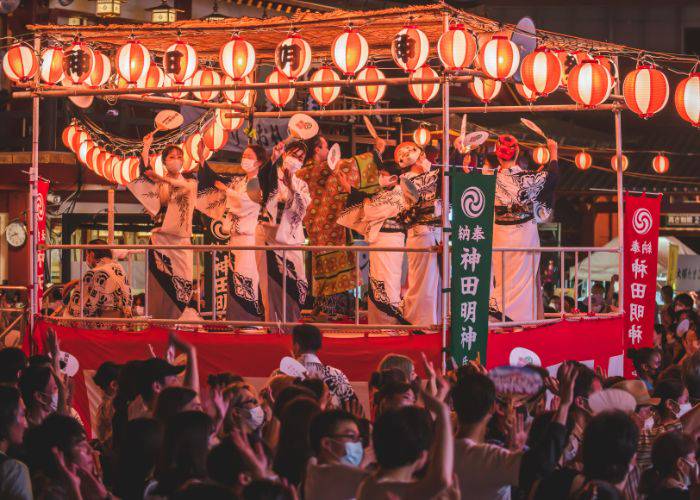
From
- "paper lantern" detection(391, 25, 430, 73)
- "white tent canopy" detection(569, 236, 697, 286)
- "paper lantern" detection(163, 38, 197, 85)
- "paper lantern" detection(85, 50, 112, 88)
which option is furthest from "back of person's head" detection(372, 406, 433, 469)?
"white tent canopy" detection(569, 236, 697, 286)

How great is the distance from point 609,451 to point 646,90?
26.8 ft

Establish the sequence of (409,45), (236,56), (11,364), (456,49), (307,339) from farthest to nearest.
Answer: (236,56), (409,45), (456,49), (307,339), (11,364)

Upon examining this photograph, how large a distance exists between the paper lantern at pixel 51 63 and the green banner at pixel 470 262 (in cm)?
497

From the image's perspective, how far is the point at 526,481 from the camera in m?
4.57

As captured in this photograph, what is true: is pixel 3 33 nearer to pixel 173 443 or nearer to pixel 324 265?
pixel 324 265

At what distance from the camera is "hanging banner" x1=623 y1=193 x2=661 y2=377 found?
12.4m

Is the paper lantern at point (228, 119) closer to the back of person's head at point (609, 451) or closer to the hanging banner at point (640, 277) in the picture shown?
the hanging banner at point (640, 277)

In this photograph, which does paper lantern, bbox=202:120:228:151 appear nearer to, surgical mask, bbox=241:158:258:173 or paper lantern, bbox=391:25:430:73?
surgical mask, bbox=241:158:258:173

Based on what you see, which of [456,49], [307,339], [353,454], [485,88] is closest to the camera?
[353,454]

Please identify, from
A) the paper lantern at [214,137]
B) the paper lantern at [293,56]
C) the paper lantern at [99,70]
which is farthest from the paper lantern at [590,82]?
the paper lantern at [99,70]

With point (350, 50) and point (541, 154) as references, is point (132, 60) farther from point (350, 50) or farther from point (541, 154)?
point (541, 154)

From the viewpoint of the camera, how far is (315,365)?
25.2ft

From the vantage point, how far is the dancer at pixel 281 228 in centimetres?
1153

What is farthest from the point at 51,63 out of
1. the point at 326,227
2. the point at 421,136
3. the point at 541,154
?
the point at 541,154
